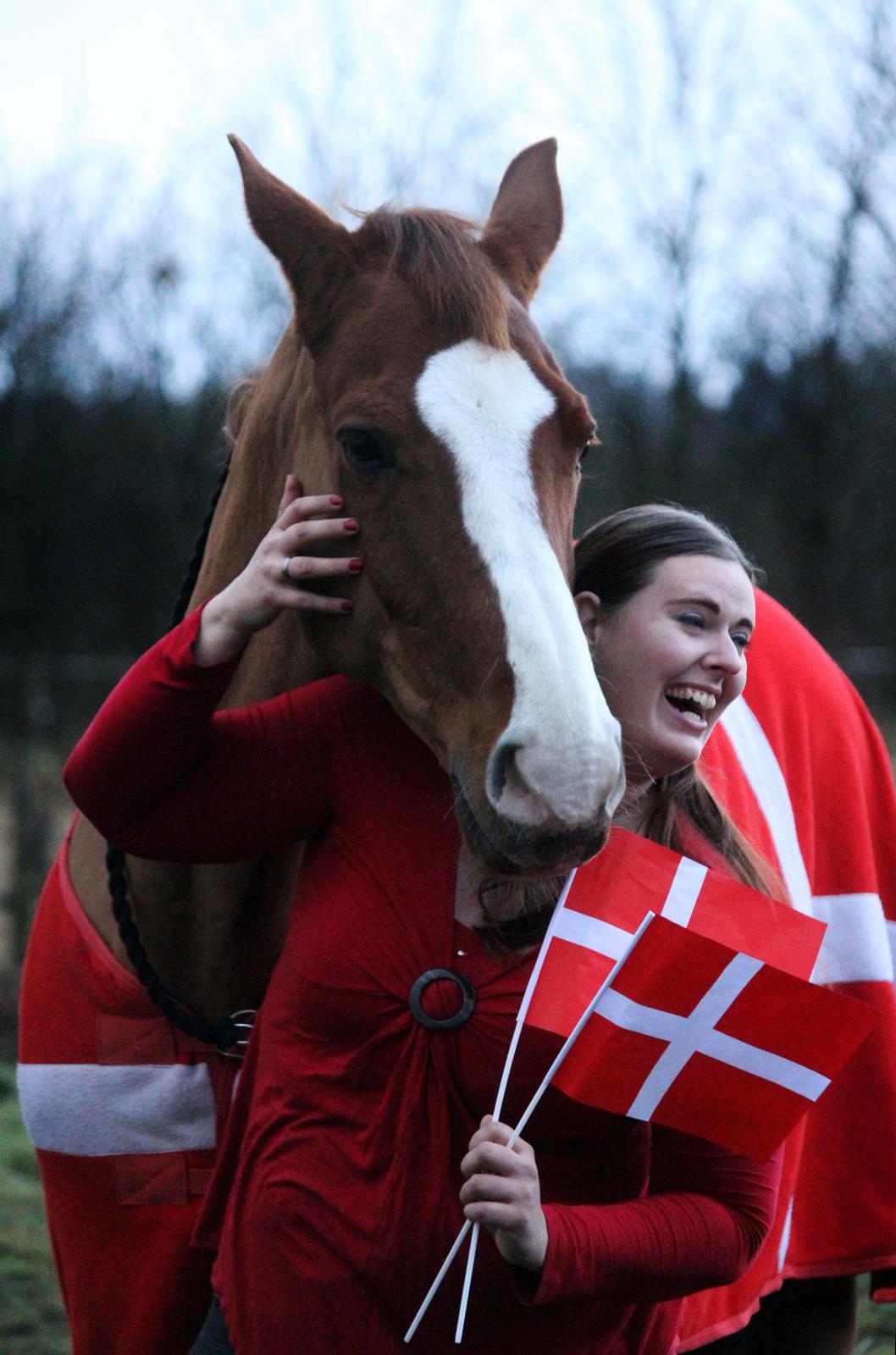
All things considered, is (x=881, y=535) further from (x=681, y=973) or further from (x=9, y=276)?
(x=681, y=973)

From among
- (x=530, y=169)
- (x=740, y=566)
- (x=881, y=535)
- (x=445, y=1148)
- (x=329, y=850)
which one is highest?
(x=881, y=535)

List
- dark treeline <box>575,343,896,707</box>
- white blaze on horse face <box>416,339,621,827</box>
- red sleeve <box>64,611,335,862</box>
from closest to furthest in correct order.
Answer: white blaze on horse face <box>416,339,621,827</box> → red sleeve <box>64,611,335,862</box> → dark treeline <box>575,343,896,707</box>

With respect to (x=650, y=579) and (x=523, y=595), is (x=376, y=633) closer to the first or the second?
(x=523, y=595)

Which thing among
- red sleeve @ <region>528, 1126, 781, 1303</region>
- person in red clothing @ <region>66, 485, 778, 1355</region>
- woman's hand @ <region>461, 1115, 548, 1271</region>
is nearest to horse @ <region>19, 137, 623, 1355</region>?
person in red clothing @ <region>66, 485, 778, 1355</region>

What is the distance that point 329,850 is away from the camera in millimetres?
1817

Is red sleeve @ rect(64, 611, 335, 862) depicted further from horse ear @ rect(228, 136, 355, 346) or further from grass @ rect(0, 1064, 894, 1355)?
grass @ rect(0, 1064, 894, 1355)

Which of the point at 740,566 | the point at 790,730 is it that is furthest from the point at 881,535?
the point at 740,566

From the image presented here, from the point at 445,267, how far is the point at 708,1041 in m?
1.09

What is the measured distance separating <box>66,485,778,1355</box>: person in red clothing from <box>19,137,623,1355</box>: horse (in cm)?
14

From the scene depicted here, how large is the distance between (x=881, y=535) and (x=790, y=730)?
27.4 feet

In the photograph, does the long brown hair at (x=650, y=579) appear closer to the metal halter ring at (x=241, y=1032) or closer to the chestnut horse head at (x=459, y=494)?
the chestnut horse head at (x=459, y=494)

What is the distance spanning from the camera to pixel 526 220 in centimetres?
217

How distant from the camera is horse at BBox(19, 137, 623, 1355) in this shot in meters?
1.53

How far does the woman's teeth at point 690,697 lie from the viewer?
1786mm
